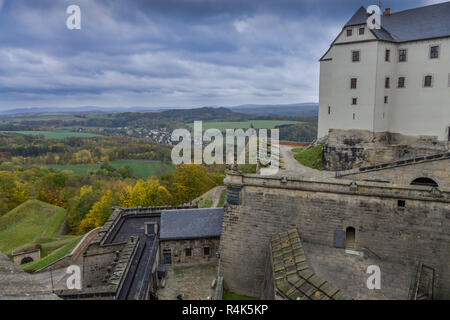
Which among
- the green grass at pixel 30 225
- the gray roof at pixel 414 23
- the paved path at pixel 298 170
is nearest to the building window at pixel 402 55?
the gray roof at pixel 414 23

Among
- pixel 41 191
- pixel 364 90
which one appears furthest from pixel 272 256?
pixel 41 191

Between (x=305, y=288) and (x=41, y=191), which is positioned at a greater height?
(x=305, y=288)

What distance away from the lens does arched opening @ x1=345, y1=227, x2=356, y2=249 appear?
17094 millimetres

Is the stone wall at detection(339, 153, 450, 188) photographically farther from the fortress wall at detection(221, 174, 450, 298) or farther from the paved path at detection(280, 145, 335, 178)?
the fortress wall at detection(221, 174, 450, 298)

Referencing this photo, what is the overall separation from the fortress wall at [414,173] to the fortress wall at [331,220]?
6582 mm

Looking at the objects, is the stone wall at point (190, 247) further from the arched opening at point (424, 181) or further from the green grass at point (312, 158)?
the arched opening at point (424, 181)

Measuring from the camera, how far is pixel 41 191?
71.3m

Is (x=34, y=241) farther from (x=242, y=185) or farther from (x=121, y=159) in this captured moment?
(x=121, y=159)

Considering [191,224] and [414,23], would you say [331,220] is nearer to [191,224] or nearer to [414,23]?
[191,224]

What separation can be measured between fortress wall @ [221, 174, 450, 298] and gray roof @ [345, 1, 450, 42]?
16518mm

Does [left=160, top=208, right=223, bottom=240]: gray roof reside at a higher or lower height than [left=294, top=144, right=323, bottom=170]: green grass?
lower

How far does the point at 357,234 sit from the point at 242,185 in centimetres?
708

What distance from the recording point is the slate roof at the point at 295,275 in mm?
13078

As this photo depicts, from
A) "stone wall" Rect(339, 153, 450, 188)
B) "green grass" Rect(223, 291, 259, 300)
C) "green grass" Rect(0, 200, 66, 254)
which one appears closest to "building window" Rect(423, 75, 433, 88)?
"stone wall" Rect(339, 153, 450, 188)
